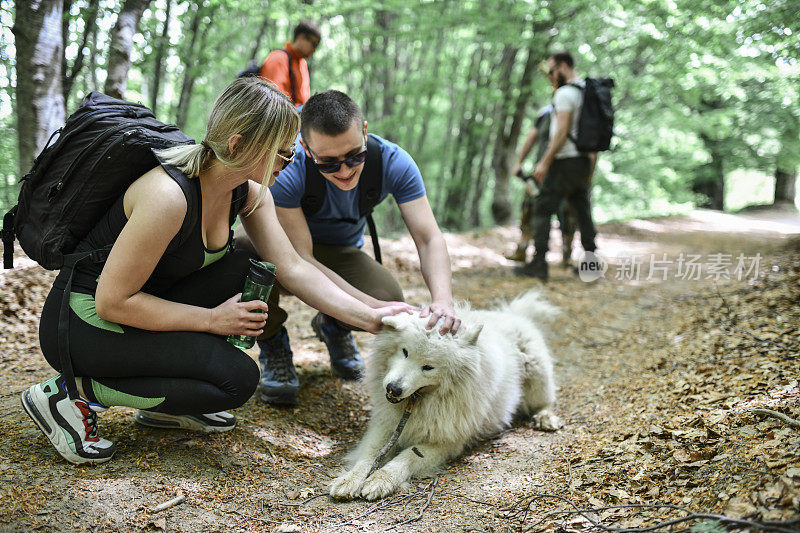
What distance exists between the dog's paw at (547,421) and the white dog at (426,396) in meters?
0.31

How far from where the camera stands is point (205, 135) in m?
2.28

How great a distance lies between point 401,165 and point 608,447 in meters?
2.13

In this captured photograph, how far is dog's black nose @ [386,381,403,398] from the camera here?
2.57 metres

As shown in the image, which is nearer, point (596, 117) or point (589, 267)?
point (596, 117)

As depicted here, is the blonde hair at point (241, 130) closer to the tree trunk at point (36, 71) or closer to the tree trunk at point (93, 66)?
the tree trunk at point (36, 71)

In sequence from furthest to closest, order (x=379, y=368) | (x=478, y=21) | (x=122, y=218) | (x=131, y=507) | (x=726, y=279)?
(x=478, y=21), (x=726, y=279), (x=379, y=368), (x=122, y=218), (x=131, y=507)

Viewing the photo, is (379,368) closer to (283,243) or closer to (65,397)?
(283,243)

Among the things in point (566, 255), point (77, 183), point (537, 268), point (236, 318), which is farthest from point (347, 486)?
point (566, 255)

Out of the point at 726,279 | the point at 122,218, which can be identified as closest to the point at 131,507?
the point at 122,218

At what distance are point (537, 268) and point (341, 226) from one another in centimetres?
419

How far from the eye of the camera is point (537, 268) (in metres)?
7.08

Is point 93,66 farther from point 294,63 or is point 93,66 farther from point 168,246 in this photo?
point 168,246

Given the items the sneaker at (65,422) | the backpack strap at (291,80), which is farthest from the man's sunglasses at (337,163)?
the backpack strap at (291,80)

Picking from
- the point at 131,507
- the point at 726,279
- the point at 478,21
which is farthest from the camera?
the point at 478,21
